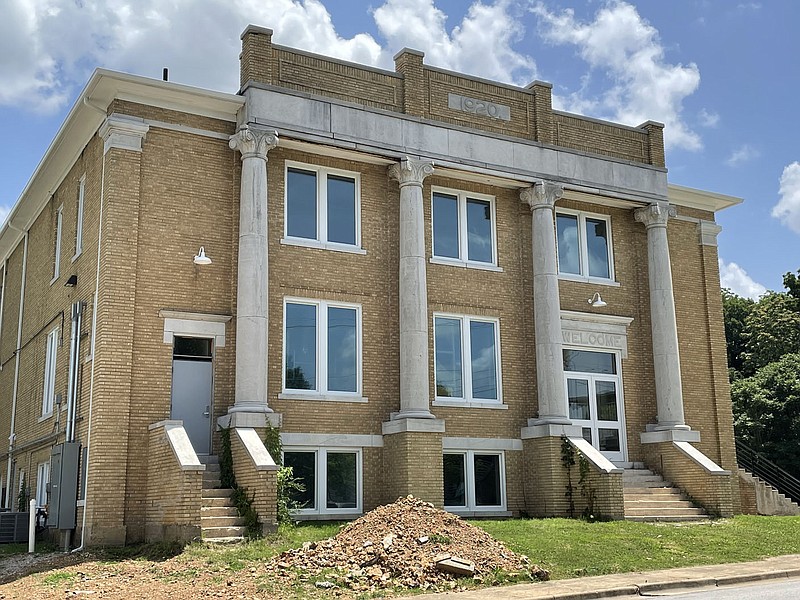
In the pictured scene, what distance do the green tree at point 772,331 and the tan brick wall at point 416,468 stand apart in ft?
87.3

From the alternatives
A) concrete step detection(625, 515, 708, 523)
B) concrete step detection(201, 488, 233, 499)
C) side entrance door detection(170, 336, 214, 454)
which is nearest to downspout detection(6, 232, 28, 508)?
side entrance door detection(170, 336, 214, 454)

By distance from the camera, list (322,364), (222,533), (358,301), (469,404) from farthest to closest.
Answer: (469,404) < (358,301) < (322,364) < (222,533)

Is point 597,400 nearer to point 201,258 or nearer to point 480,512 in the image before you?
point 480,512

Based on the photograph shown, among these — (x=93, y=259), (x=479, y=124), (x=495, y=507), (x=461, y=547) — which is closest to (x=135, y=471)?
(x=93, y=259)

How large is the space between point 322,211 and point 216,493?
7235 millimetres

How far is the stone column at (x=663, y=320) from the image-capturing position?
2503 centimetres

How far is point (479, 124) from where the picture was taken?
23969 millimetres

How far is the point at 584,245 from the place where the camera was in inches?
1010

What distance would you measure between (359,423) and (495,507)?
159 inches

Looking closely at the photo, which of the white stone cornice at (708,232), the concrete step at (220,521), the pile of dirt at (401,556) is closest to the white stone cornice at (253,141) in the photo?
the concrete step at (220,521)

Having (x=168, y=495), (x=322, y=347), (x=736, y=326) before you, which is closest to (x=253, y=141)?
(x=322, y=347)

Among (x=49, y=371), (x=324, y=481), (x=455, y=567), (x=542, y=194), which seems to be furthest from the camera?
(x=49, y=371)

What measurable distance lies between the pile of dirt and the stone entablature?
35.3 ft

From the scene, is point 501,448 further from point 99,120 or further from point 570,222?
point 99,120
